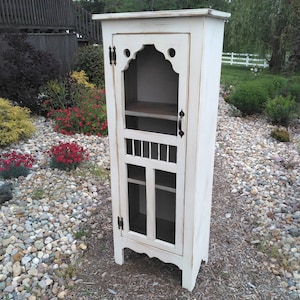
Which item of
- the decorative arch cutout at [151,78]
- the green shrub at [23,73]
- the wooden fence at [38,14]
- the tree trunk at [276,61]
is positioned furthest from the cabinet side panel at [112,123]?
the tree trunk at [276,61]

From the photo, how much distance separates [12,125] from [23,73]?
139 cm

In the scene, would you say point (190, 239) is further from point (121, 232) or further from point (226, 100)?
point (226, 100)

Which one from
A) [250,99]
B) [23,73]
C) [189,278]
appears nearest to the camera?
[189,278]

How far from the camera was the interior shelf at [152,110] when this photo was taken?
5.40 ft

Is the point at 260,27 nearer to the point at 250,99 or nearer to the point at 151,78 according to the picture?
A: the point at 250,99

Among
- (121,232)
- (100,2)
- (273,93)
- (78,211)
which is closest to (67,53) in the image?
(273,93)

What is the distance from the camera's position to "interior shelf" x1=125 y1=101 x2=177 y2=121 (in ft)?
5.40

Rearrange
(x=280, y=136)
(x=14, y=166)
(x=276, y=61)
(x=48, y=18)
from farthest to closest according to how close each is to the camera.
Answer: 1. (x=276, y=61)
2. (x=48, y=18)
3. (x=280, y=136)
4. (x=14, y=166)

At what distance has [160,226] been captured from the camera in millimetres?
2049

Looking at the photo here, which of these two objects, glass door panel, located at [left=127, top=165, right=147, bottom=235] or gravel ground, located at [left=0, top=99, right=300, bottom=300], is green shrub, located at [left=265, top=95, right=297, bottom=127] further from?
glass door panel, located at [left=127, top=165, right=147, bottom=235]

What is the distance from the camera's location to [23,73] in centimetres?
512

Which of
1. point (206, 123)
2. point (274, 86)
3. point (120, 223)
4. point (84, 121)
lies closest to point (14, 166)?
point (84, 121)

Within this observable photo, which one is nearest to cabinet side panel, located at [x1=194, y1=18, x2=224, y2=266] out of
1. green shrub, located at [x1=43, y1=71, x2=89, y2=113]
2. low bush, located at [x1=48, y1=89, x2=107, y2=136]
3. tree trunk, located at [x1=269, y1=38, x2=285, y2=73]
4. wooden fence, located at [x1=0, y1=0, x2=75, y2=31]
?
low bush, located at [x1=48, y1=89, x2=107, y2=136]

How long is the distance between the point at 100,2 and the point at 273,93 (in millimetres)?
15833
